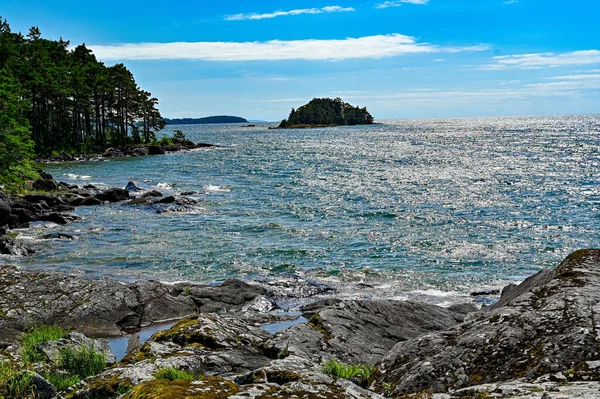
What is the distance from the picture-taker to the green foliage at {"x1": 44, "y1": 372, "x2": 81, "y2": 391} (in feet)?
27.6

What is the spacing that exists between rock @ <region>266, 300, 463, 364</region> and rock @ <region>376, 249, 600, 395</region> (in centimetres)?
241

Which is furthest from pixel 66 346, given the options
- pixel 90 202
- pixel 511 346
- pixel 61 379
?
pixel 90 202

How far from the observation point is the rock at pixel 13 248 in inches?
977

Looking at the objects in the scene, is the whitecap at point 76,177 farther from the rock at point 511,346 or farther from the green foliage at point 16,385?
the rock at point 511,346

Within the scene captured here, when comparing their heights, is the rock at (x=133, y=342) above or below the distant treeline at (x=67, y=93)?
below

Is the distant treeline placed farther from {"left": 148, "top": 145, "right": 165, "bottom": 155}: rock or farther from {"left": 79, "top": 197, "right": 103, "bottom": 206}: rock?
{"left": 79, "top": 197, "right": 103, "bottom": 206}: rock

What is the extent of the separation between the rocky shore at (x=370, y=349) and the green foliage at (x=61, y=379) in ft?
1.41

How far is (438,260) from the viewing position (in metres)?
25.2

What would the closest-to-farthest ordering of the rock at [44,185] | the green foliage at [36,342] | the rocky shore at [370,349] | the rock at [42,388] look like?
the rocky shore at [370,349] → the rock at [42,388] → the green foliage at [36,342] → the rock at [44,185]

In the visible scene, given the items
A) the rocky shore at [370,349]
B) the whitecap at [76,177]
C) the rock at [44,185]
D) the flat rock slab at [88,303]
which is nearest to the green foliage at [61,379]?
the rocky shore at [370,349]

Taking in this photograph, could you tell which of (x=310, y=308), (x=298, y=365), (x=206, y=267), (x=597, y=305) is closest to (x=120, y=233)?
(x=206, y=267)

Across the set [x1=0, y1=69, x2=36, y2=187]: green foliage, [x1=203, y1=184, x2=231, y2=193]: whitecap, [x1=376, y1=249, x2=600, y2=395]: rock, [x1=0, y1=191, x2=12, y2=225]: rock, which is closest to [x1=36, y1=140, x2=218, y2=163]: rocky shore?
[x1=203, y1=184, x2=231, y2=193]: whitecap

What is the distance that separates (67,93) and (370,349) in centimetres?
8268

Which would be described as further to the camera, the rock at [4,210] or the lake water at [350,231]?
the rock at [4,210]
